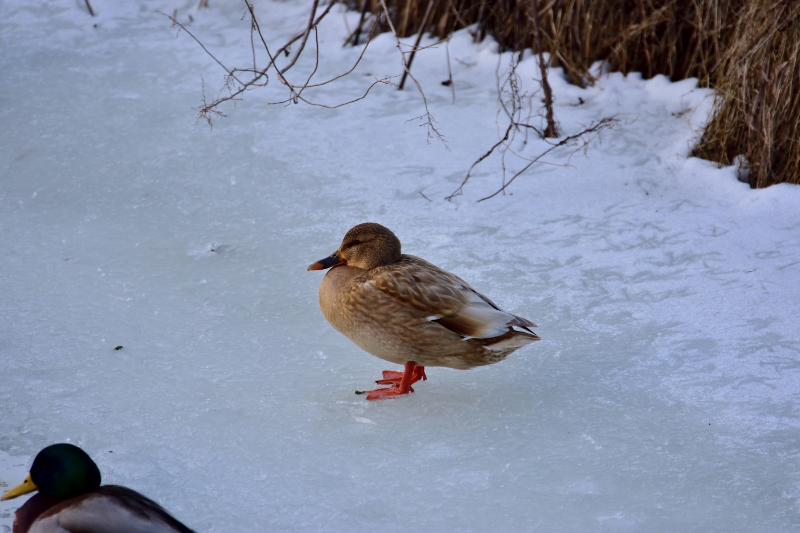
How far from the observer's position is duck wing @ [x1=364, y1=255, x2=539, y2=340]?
3.00 m

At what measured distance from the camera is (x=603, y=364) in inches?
130

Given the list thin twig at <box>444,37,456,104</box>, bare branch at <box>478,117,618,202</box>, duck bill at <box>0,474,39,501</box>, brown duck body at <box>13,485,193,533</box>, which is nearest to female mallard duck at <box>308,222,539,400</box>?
brown duck body at <box>13,485,193,533</box>

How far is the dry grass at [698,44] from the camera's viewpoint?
15.6ft

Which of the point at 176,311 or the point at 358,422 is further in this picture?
the point at 176,311

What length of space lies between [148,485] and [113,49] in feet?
15.5

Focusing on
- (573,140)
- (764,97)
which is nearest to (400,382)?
(573,140)

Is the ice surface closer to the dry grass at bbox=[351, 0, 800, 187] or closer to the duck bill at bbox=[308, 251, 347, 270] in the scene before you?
the dry grass at bbox=[351, 0, 800, 187]

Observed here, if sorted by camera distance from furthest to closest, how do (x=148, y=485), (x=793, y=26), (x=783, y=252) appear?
1. (x=793, y=26)
2. (x=783, y=252)
3. (x=148, y=485)

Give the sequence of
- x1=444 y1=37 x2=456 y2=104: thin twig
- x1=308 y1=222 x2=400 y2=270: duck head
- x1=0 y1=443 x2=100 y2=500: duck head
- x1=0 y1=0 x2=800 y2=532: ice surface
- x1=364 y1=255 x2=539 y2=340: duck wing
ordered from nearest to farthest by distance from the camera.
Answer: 1. x1=0 y1=443 x2=100 y2=500: duck head
2. x1=0 y1=0 x2=800 y2=532: ice surface
3. x1=364 y1=255 x2=539 y2=340: duck wing
4. x1=308 y1=222 x2=400 y2=270: duck head
5. x1=444 y1=37 x2=456 y2=104: thin twig

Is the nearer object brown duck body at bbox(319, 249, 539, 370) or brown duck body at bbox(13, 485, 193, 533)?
brown duck body at bbox(13, 485, 193, 533)

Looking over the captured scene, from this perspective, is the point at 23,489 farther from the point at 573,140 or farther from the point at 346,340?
the point at 573,140

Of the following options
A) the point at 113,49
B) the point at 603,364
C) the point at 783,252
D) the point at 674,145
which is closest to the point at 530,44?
the point at 674,145

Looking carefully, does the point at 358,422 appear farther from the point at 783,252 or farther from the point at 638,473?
the point at 783,252

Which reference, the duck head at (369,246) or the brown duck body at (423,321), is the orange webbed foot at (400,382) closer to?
the brown duck body at (423,321)
